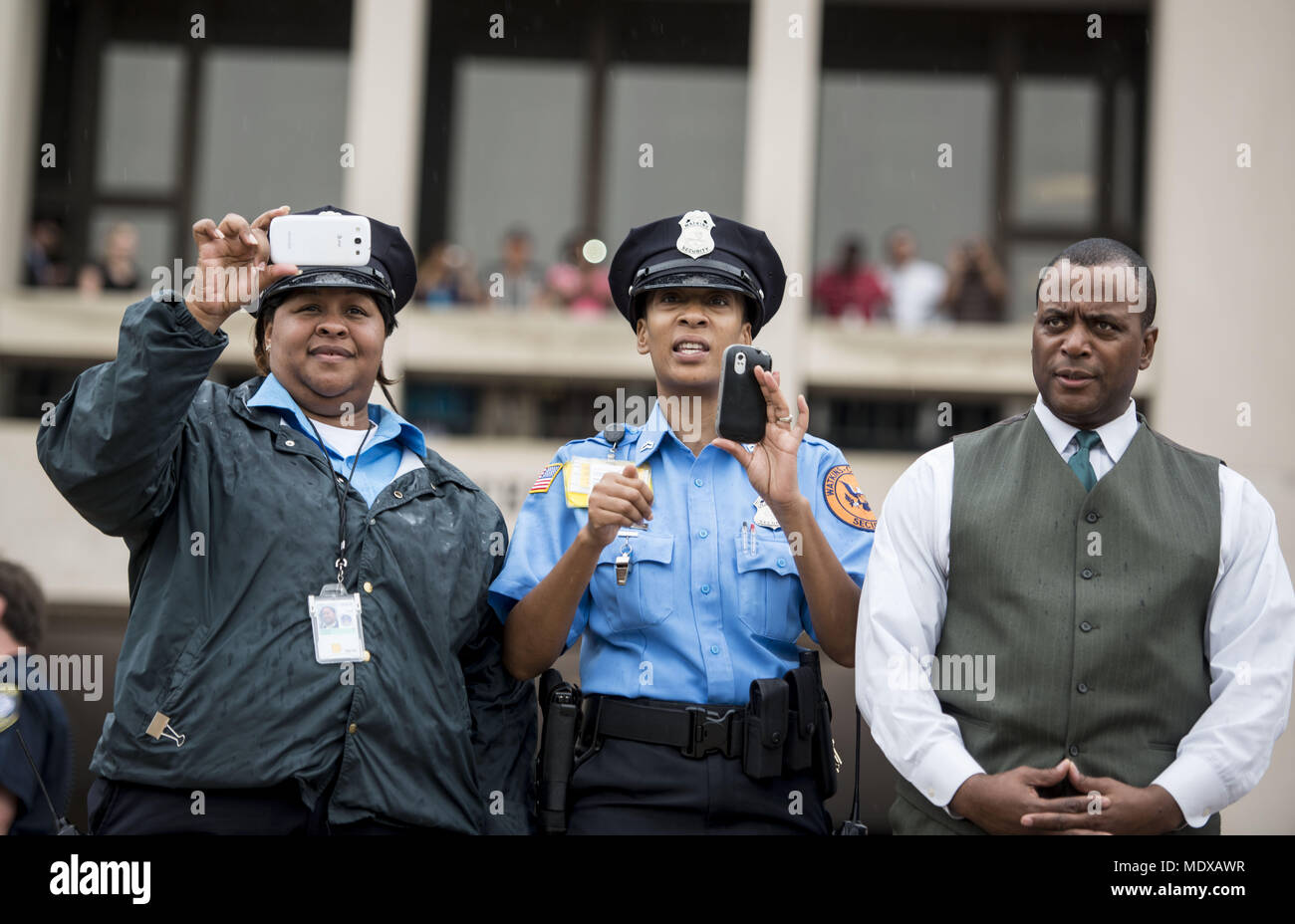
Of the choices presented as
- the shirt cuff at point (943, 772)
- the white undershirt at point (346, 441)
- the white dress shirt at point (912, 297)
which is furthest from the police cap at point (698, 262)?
the white dress shirt at point (912, 297)

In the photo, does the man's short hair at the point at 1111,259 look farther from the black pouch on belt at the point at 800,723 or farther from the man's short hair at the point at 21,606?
the man's short hair at the point at 21,606

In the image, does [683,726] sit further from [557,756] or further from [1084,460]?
[1084,460]

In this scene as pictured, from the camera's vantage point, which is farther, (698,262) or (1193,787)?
(698,262)

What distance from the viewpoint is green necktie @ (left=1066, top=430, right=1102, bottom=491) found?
9.81 ft

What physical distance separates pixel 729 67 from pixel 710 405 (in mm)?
11335

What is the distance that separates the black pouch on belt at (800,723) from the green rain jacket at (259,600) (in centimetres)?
69

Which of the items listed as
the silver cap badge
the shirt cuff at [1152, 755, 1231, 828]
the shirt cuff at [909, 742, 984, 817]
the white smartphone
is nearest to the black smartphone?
the silver cap badge

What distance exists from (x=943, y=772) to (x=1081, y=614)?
16.6 inches

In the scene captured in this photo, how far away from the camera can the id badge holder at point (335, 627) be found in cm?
309

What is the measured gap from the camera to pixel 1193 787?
108 inches

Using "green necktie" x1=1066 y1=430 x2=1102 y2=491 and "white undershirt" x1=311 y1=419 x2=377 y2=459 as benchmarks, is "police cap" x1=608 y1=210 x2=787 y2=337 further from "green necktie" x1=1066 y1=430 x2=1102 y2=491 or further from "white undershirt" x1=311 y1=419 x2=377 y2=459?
"green necktie" x1=1066 y1=430 x2=1102 y2=491

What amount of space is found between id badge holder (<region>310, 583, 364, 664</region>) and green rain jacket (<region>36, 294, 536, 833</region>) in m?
0.03

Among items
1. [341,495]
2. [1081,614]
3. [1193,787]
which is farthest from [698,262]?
[1193,787]
